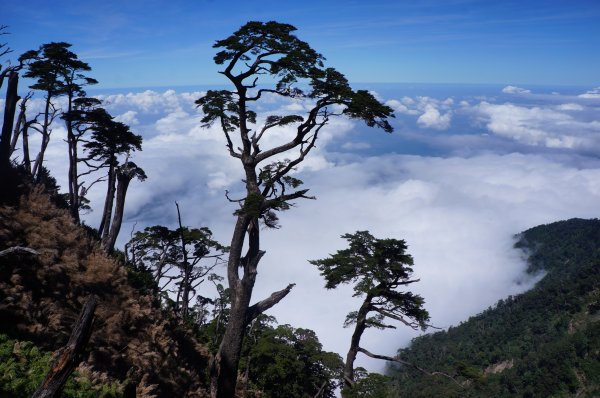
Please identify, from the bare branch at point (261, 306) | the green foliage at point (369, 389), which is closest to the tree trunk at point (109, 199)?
the bare branch at point (261, 306)

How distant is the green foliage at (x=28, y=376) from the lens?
7578 millimetres

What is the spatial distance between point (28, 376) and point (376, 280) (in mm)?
13906

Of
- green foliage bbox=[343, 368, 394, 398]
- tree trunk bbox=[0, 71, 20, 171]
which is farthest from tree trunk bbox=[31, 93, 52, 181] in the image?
green foliage bbox=[343, 368, 394, 398]

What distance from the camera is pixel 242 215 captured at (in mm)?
11109

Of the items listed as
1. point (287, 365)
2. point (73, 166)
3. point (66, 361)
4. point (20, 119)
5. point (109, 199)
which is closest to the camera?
point (66, 361)

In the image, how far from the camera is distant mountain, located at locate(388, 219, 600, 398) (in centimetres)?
10019

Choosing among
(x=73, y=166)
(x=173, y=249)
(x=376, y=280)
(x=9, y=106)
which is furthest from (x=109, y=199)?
(x=376, y=280)

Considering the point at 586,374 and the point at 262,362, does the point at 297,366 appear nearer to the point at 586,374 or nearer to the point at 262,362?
the point at 262,362

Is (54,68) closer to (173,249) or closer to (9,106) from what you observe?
(9,106)

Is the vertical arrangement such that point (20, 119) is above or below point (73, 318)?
above

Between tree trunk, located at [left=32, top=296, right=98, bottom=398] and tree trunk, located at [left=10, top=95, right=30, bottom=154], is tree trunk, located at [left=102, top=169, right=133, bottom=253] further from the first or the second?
tree trunk, located at [left=32, top=296, right=98, bottom=398]

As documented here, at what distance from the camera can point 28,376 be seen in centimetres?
796

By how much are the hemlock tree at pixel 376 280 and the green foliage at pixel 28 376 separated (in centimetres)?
1173

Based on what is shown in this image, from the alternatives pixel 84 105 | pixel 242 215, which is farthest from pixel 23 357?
Answer: pixel 84 105
